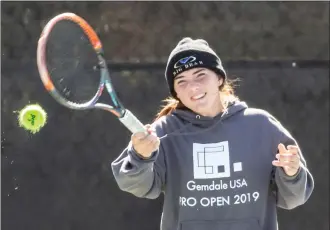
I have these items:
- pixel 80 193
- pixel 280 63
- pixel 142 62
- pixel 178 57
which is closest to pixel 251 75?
pixel 280 63

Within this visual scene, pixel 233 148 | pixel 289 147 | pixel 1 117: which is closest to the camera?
pixel 289 147

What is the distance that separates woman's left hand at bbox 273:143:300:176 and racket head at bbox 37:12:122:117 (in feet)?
1.71

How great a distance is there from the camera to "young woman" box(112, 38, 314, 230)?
86.2 inches

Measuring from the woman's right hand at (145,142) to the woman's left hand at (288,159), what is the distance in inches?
14.9

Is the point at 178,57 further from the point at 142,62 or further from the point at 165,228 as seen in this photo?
the point at 142,62

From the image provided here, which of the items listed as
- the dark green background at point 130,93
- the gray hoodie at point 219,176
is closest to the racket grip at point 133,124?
the gray hoodie at point 219,176

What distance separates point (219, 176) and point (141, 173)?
0.27 meters

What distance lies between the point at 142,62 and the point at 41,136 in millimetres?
712

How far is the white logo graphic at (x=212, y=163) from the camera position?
87.0 inches

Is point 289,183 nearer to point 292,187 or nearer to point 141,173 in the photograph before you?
point 292,187

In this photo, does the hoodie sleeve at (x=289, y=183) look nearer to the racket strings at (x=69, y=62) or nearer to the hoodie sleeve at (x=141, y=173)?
Result: the hoodie sleeve at (x=141, y=173)

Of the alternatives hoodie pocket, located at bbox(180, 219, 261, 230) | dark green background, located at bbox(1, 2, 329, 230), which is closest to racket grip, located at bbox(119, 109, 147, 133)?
hoodie pocket, located at bbox(180, 219, 261, 230)

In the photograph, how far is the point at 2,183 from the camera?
12.5ft

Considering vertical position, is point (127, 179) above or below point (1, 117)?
below
